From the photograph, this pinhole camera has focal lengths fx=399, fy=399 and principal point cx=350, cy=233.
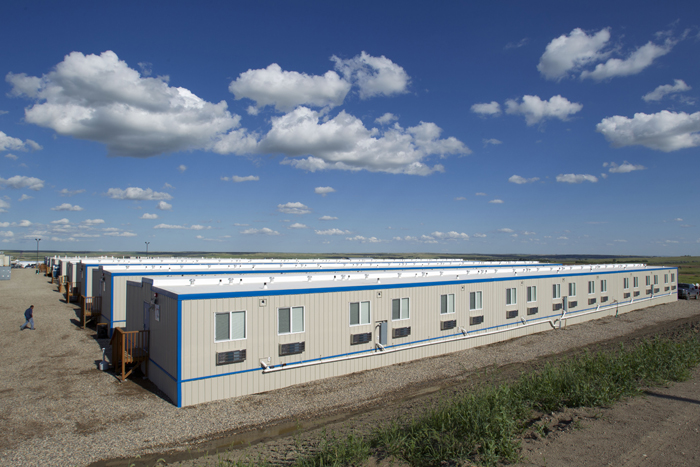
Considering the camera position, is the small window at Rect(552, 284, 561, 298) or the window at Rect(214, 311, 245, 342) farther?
the small window at Rect(552, 284, 561, 298)

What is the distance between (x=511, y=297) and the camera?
23938 millimetres

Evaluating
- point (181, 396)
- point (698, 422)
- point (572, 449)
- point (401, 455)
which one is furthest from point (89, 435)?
point (698, 422)

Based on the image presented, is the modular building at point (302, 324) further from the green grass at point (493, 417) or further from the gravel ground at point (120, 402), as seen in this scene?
the green grass at point (493, 417)

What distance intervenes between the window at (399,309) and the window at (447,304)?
93.4 inches

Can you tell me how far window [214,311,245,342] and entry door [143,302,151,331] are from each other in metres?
4.02

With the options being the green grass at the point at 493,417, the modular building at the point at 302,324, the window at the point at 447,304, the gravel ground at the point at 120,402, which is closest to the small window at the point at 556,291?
the modular building at the point at 302,324

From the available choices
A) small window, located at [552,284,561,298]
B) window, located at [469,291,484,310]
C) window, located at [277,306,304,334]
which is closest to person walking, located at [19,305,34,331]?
window, located at [277,306,304,334]

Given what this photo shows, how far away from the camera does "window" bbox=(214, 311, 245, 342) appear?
13.6 meters

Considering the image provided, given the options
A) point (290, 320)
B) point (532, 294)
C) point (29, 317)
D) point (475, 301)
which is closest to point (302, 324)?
point (290, 320)

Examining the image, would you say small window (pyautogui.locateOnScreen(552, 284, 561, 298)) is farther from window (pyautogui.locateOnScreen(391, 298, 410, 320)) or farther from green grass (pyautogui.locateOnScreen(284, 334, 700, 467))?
green grass (pyautogui.locateOnScreen(284, 334, 700, 467))

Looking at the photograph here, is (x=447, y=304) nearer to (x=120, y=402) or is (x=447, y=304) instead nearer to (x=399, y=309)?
(x=399, y=309)

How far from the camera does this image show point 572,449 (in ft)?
26.6

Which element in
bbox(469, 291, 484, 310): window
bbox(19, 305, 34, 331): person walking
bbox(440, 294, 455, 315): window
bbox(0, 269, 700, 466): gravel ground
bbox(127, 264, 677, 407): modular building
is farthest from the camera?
bbox(19, 305, 34, 331): person walking

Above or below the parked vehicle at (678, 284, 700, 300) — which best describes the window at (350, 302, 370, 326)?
above
